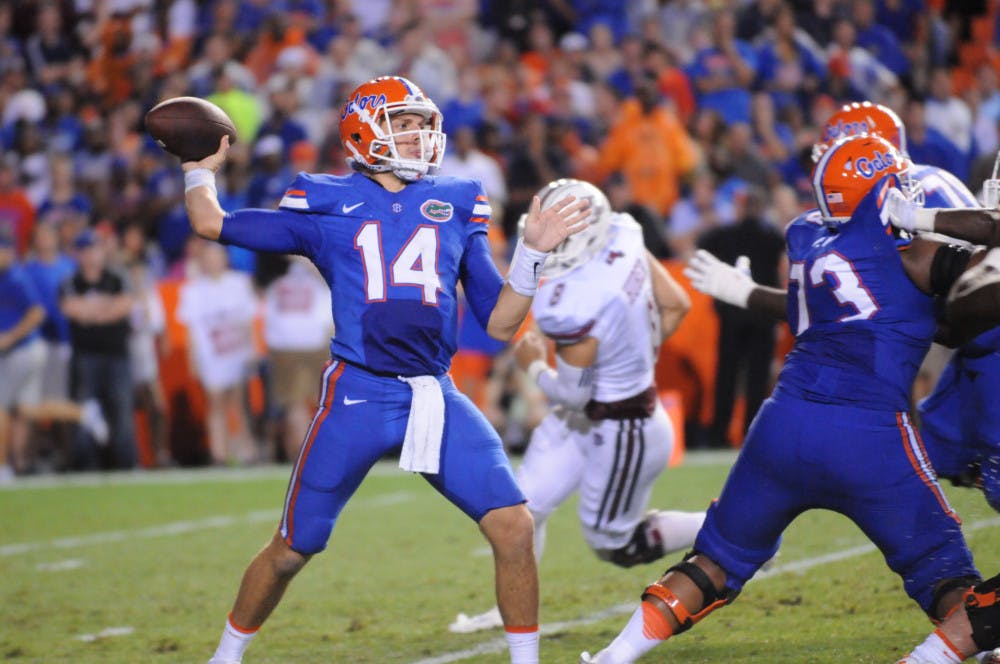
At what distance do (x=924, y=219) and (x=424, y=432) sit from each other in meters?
1.59

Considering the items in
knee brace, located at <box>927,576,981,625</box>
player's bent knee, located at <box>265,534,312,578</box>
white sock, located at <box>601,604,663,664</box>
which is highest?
knee brace, located at <box>927,576,981,625</box>

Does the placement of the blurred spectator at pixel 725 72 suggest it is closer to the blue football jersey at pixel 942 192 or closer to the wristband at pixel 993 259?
the blue football jersey at pixel 942 192

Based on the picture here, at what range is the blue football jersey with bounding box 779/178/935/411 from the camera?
4285mm

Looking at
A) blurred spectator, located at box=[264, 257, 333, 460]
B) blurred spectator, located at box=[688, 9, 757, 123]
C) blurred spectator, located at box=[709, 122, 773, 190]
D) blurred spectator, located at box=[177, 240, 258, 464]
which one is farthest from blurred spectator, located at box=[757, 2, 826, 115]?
blurred spectator, located at box=[177, 240, 258, 464]

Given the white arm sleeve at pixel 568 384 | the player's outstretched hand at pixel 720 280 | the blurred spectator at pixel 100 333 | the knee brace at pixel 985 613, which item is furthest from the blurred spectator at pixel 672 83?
the knee brace at pixel 985 613

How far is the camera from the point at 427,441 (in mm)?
4371

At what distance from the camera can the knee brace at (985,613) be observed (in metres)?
4.02

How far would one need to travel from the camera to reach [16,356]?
11297mm

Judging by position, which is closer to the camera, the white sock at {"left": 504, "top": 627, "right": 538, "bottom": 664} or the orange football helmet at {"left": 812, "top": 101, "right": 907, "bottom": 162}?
the white sock at {"left": 504, "top": 627, "right": 538, "bottom": 664}

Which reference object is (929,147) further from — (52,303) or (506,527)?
(506,527)

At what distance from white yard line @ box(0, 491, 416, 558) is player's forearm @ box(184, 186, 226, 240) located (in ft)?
13.4

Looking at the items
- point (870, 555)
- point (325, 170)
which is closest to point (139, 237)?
point (325, 170)

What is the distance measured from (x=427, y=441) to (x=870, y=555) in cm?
316

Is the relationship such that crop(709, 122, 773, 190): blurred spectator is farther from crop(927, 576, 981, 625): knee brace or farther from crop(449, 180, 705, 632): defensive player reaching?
crop(927, 576, 981, 625): knee brace
